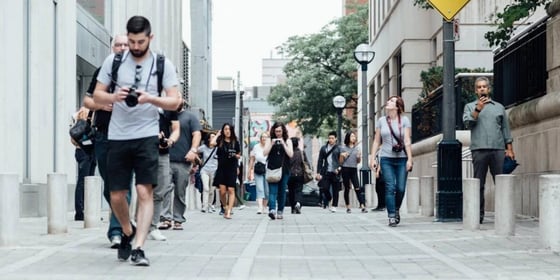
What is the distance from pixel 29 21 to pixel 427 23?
18540mm

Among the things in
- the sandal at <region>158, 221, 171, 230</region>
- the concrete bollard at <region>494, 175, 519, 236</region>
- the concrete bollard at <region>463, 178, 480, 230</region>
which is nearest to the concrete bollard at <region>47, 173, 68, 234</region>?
the sandal at <region>158, 221, 171, 230</region>

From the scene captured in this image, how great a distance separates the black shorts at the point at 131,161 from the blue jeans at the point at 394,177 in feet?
20.2

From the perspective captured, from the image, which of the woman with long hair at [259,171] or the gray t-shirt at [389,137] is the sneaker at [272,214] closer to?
the woman with long hair at [259,171]

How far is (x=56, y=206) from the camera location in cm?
1188

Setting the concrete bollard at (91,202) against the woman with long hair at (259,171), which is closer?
the concrete bollard at (91,202)

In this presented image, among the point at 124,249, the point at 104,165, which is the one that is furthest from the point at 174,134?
the point at 124,249

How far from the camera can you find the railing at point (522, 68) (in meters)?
15.4

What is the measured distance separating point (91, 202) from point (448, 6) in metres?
5.38

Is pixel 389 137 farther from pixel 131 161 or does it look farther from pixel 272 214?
pixel 131 161

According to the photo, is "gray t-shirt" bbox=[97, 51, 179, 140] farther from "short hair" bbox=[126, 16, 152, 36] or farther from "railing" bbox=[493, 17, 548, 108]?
"railing" bbox=[493, 17, 548, 108]

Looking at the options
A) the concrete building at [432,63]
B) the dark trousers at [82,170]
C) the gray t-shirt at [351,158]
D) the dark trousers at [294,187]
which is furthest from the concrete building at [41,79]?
the concrete building at [432,63]

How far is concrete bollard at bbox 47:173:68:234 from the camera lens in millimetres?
11883

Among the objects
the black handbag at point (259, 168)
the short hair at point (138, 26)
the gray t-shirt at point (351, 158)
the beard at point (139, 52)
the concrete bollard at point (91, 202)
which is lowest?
the concrete bollard at point (91, 202)

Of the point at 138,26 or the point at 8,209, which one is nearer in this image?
the point at 138,26
